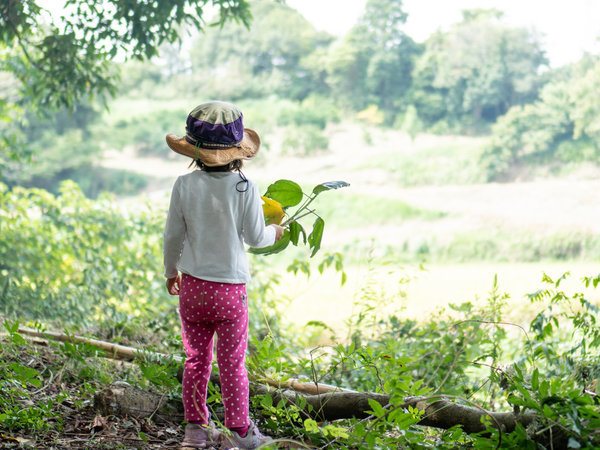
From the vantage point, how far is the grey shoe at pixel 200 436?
65.7 inches

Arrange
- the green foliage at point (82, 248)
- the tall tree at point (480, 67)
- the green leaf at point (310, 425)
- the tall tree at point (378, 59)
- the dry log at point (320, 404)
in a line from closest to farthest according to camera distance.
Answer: the green leaf at point (310, 425)
the dry log at point (320, 404)
the green foliage at point (82, 248)
the tall tree at point (480, 67)
the tall tree at point (378, 59)

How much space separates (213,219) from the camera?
162 cm

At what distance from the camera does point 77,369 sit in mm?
2123

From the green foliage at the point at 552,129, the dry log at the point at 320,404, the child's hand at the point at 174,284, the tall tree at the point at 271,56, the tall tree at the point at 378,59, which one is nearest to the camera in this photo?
the dry log at the point at 320,404

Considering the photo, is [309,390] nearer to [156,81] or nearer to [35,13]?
[35,13]

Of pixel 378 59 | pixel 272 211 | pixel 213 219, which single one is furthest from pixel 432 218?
pixel 213 219

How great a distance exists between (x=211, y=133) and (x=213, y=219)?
229 millimetres

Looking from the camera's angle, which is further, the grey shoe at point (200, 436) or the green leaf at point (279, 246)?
the green leaf at point (279, 246)

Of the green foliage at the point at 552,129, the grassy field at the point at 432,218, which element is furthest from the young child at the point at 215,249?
the green foliage at the point at 552,129

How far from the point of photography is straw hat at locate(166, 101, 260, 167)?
162cm

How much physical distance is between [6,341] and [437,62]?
30.5 feet

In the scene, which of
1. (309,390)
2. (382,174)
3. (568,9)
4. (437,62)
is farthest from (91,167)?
(309,390)

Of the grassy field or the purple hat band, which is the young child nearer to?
the purple hat band

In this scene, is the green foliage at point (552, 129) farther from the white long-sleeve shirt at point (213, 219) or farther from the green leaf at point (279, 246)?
the white long-sleeve shirt at point (213, 219)
